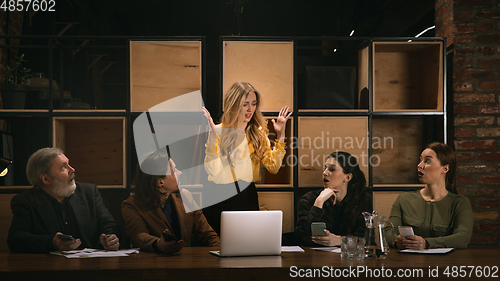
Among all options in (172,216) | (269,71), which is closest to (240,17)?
(269,71)

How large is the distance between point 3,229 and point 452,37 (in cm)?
397

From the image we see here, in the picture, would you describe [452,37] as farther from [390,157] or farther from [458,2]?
[390,157]

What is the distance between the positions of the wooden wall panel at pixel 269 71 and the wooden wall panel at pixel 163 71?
34 cm

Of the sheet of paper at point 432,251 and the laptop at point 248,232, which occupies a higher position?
the laptop at point 248,232

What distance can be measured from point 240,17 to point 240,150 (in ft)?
10.3

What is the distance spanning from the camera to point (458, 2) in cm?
325

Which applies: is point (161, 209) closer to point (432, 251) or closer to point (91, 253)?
point (91, 253)

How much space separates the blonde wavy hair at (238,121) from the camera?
2.93m

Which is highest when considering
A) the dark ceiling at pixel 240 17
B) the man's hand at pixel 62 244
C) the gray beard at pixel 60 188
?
the dark ceiling at pixel 240 17

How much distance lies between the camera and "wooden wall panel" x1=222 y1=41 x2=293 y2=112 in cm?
317

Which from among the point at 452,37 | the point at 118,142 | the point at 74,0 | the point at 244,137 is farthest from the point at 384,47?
the point at 74,0

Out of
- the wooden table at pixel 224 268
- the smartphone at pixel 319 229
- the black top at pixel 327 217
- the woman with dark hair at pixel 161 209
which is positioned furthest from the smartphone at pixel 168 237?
the black top at pixel 327 217

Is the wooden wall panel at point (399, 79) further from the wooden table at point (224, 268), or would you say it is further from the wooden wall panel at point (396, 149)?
the wooden table at point (224, 268)

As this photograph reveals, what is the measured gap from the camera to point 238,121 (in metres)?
2.97
